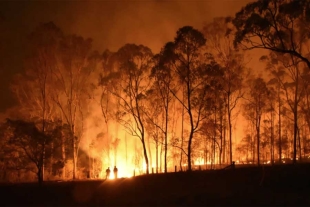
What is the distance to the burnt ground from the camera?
21.4 metres

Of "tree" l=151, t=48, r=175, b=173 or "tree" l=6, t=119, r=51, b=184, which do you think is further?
"tree" l=151, t=48, r=175, b=173

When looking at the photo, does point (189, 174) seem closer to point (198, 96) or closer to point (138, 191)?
point (138, 191)

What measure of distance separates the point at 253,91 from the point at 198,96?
1234 cm

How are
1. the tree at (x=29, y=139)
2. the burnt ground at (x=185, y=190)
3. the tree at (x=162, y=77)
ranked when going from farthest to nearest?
the tree at (x=162, y=77)
the tree at (x=29, y=139)
the burnt ground at (x=185, y=190)

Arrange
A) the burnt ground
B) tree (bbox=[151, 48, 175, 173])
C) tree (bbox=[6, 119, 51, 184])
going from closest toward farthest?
the burnt ground
tree (bbox=[6, 119, 51, 184])
tree (bbox=[151, 48, 175, 173])

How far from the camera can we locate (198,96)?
1249 inches

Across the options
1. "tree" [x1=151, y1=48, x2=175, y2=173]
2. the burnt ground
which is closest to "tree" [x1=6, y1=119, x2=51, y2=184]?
the burnt ground

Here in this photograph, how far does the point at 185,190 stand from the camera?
2530cm

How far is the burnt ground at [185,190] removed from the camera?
2141cm

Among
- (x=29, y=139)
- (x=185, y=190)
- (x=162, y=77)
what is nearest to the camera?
(x=185, y=190)

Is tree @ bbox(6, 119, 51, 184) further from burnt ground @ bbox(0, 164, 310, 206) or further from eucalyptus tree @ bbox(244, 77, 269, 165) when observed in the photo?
eucalyptus tree @ bbox(244, 77, 269, 165)

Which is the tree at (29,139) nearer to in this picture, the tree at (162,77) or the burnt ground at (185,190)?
the burnt ground at (185,190)

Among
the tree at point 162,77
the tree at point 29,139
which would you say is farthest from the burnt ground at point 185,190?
the tree at point 162,77

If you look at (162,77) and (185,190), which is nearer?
(185,190)
